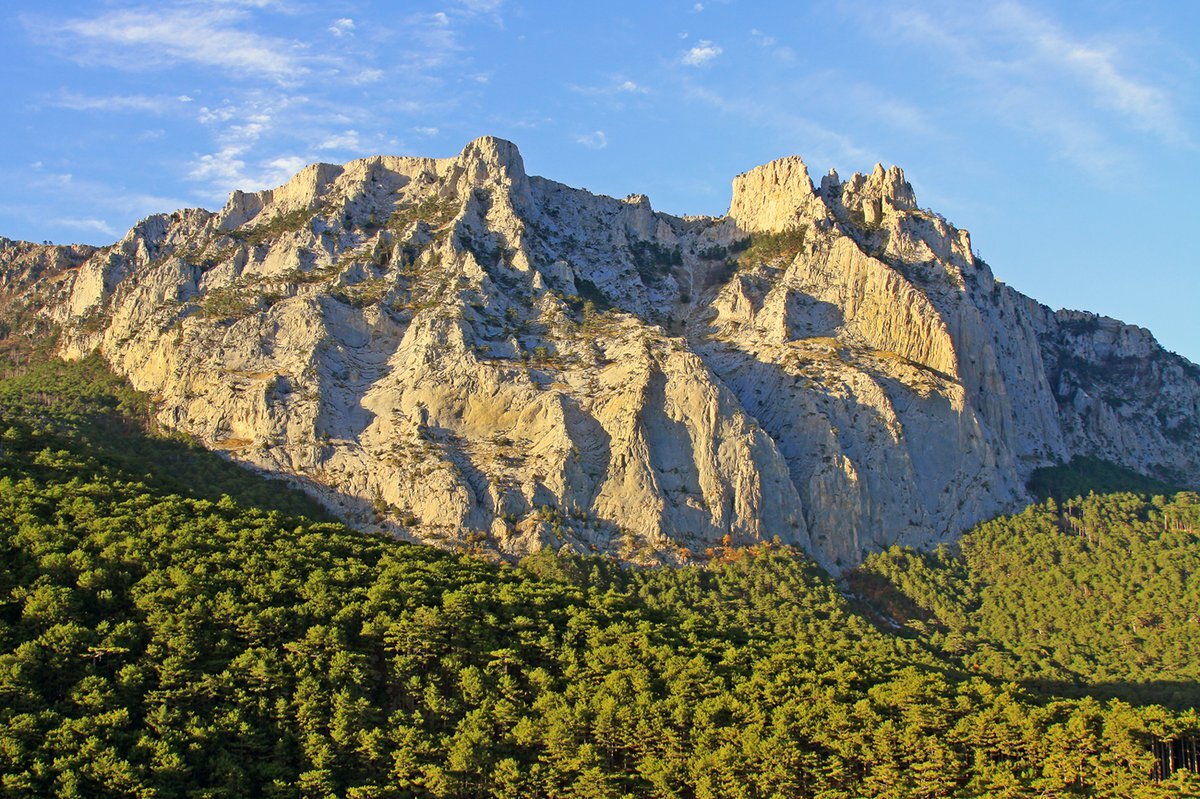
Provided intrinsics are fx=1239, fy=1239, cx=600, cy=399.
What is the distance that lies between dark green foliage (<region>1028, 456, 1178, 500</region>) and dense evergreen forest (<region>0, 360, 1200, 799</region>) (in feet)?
148

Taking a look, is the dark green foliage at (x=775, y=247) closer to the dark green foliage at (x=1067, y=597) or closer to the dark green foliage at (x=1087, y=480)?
the dark green foliage at (x=1087, y=480)

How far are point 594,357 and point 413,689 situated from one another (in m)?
56.5

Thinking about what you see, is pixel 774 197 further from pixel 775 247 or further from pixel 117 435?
pixel 117 435

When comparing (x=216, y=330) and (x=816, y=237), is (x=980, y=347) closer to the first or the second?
(x=816, y=237)

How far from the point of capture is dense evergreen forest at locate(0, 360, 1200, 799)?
52.7 metres

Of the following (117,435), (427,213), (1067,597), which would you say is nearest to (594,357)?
(427,213)

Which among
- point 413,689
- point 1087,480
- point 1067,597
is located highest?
point 1087,480

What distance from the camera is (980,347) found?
12875 cm

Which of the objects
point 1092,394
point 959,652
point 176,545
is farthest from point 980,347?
point 176,545

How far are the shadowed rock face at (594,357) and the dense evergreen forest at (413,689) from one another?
1785 centimetres

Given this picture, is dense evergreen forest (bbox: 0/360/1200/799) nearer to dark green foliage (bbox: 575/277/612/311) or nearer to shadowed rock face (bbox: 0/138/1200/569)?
shadowed rock face (bbox: 0/138/1200/569)

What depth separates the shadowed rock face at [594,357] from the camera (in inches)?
3971

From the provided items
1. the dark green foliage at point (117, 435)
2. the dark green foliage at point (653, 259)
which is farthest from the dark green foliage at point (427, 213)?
the dark green foliage at point (117, 435)

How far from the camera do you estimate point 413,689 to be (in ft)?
193
